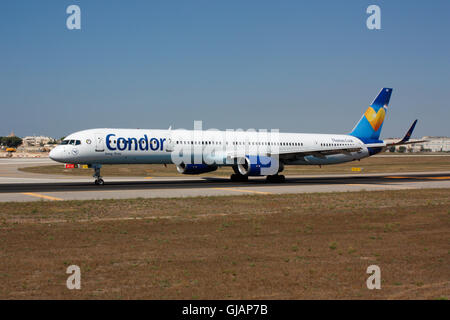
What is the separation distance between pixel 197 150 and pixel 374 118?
21848 mm

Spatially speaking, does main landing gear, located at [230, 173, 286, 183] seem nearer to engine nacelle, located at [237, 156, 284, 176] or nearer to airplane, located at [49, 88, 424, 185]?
airplane, located at [49, 88, 424, 185]

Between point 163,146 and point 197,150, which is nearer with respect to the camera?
point 163,146

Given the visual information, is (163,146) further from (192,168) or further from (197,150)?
(192,168)

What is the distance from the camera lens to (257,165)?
117 ft

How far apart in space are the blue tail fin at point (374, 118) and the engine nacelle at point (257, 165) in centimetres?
1554

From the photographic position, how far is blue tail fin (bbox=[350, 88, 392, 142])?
157ft

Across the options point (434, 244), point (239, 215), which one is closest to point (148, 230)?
point (239, 215)

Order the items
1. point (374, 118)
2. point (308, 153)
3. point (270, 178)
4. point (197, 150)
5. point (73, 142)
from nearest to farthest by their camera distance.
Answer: point (73, 142), point (197, 150), point (308, 153), point (270, 178), point (374, 118)

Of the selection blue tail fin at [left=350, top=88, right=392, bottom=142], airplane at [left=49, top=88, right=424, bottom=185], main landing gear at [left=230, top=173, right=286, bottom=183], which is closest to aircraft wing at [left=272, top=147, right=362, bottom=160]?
airplane at [left=49, top=88, right=424, bottom=185]

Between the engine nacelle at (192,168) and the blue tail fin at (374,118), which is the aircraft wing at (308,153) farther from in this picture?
the blue tail fin at (374,118)

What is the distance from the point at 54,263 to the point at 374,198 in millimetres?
19768

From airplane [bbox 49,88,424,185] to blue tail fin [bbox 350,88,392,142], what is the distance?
11.1 ft

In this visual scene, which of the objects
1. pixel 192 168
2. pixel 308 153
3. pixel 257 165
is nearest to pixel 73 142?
pixel 192 168
